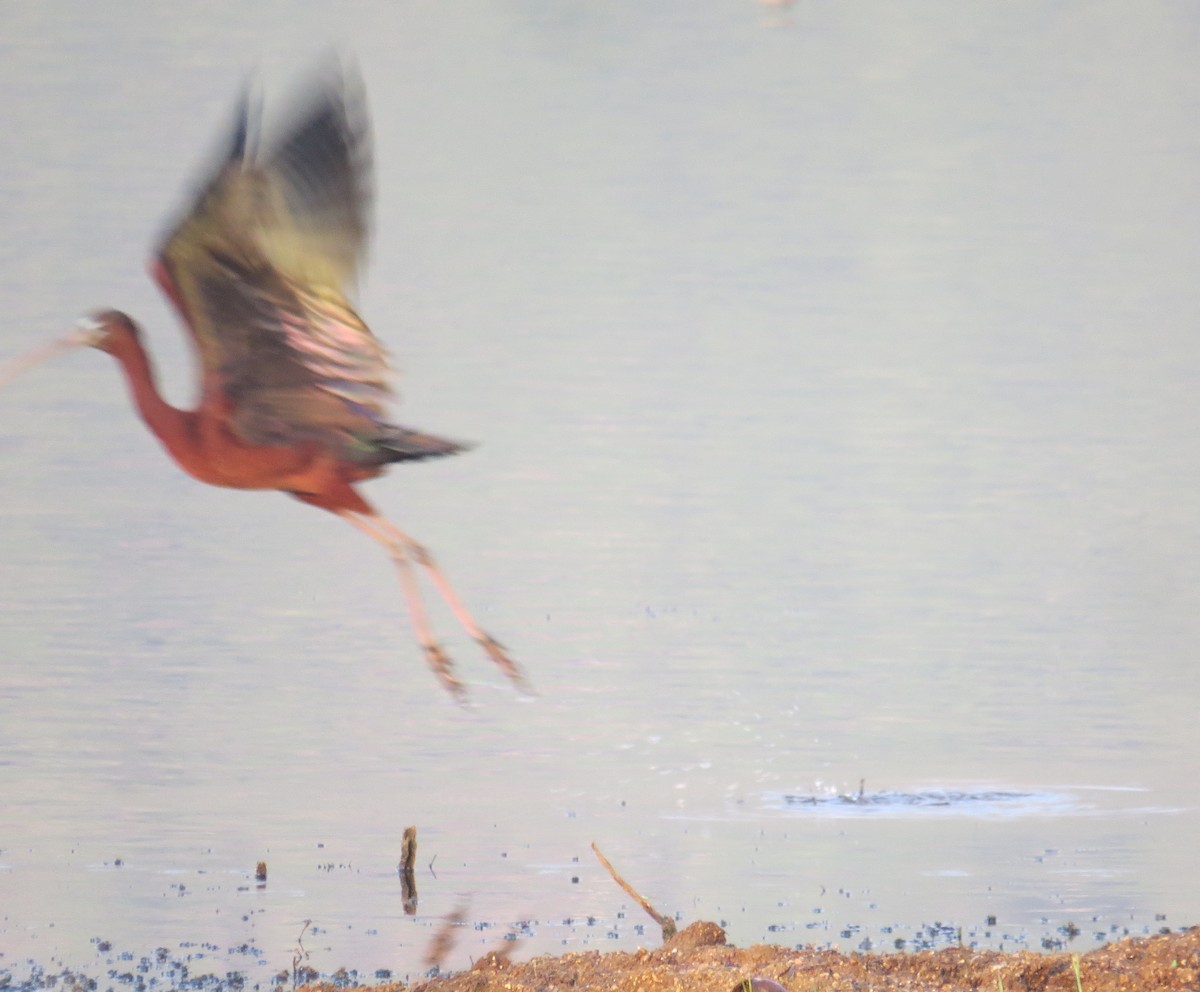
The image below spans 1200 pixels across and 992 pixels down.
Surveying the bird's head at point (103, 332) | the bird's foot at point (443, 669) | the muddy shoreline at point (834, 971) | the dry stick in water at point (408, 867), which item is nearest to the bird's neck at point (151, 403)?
the bird's head at point (103, 332)

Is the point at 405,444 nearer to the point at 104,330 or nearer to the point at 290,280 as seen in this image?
the point at 290,280

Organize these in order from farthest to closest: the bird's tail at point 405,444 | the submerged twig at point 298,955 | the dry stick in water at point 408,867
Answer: the dry stick in water at point 408,867 < the submerged twig at point 298,955 < the bird's tail at point 405,444

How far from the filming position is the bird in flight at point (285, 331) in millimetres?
4227

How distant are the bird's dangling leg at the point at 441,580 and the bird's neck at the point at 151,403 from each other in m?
0.36

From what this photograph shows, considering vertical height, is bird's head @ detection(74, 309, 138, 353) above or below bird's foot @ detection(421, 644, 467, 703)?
above

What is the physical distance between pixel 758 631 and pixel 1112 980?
14.4 ft

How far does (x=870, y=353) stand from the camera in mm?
16172

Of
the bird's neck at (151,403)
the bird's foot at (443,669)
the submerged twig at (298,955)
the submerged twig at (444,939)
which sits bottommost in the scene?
the submerged twig at (444,939)

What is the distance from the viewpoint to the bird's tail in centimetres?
419

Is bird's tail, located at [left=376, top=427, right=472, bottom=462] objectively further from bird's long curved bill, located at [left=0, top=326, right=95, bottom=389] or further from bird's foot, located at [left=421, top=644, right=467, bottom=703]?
bird's long curved bill, located at [left=0, top=326, right=95, bottom=389]

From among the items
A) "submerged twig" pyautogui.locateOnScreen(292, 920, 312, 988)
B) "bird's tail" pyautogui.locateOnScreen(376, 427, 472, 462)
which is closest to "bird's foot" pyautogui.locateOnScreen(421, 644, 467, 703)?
"bird's tail" pyautogui.locateOnScreen(376, 427, 472, 462)

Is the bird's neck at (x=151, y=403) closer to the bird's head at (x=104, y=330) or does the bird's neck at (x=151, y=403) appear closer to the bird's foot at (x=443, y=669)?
the bird's head at (x=104, y=330)

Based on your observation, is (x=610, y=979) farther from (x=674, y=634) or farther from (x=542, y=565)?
(x=542, y=565)

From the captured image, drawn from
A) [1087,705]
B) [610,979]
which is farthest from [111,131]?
[610,979]
